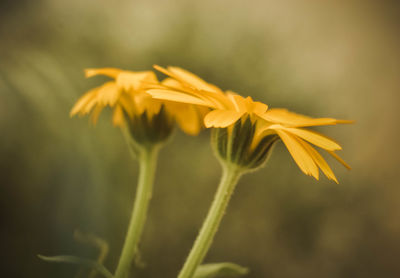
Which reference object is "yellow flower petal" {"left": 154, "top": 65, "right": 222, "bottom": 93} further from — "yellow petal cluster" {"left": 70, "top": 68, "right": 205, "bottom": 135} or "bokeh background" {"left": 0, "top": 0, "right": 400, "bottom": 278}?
"bokeh background" {"left": 0, "top": 0, "right": 400, "bottom": 278}

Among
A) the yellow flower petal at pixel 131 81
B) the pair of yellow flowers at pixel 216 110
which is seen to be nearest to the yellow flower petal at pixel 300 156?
the pair of yellow flowers at pixel 216 110

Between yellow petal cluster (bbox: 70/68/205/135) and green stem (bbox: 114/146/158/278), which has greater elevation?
yellow petal cluster (bbox: 70/68/205/135)

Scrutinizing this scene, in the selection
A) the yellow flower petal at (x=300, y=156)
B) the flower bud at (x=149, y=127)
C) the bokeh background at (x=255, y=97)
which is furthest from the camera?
the bokeh background at (x=255, y=97)

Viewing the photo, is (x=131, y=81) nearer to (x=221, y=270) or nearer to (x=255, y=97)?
(x=221, y=270)

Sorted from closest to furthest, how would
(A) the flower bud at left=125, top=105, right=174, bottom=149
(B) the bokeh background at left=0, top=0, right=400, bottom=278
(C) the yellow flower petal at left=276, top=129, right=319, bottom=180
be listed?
1. (C) the yellow flower petal at left=276, top=129, right=319, bottom=180
2. (A) the flower bud at left=125, top=105, right=174, bottom=149
3. (B) the bokeh background at left=0, top=0, right=400, bottom=278

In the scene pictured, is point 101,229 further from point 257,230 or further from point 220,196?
point 257,230

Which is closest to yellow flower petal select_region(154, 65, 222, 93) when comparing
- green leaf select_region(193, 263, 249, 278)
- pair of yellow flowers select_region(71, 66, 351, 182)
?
pair of yellow flowers select_region(71, 66, 351, 182)

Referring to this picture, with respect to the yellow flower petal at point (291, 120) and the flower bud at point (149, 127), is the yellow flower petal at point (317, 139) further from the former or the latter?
the flower bud at point (149, 127)

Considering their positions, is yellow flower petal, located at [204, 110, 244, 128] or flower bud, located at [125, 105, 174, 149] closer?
yellow flower petal, located at [204, 110, 244, 128]
